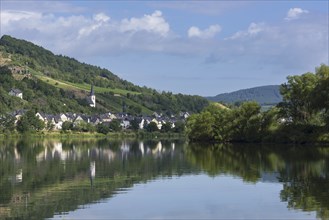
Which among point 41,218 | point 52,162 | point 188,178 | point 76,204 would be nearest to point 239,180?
point 188,178

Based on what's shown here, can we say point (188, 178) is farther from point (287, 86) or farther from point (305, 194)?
point (287, 86)

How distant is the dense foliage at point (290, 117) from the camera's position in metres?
97.6

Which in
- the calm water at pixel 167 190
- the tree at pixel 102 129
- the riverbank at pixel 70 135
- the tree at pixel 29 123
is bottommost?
the calm water at pixel 167 190

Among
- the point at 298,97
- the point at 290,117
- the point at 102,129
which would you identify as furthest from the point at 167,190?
the point at 102,129

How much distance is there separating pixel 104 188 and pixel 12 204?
8.66m

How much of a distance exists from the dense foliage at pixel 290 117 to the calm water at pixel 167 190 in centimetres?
3520

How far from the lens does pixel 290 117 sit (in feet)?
348

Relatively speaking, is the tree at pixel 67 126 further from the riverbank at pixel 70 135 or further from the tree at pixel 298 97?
the tree at pixel 298 97

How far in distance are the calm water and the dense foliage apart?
35196 mm

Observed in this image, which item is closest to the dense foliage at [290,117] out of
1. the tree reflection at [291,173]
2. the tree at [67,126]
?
the tree reflection at [291,173]

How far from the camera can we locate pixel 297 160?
64750 mm

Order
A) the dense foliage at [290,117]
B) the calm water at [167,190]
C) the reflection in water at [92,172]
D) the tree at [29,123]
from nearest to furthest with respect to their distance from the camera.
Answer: the calm water at [167,190] → the reflection in water at [92,172] → the dense foliage at [290,117] → the tree at [29,123]

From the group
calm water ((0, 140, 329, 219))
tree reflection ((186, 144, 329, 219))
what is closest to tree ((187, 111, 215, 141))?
tree reflection ((186, 144, 329, 219))

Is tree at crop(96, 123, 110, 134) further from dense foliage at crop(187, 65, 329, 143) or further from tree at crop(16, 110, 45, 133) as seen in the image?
dense foliage at crop(187, 65, 329, 143)
